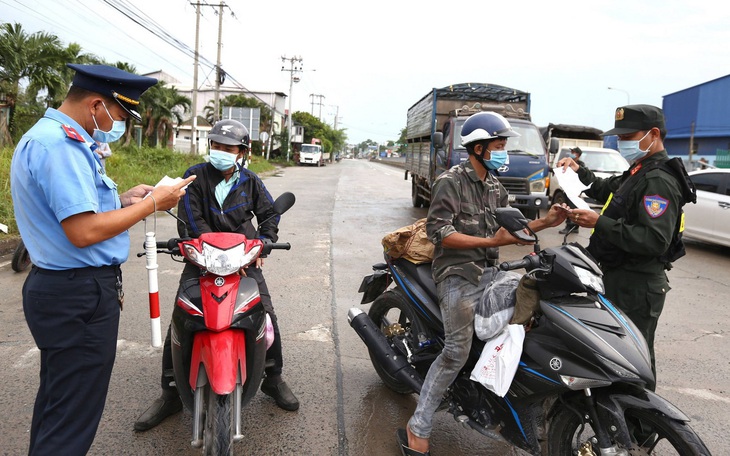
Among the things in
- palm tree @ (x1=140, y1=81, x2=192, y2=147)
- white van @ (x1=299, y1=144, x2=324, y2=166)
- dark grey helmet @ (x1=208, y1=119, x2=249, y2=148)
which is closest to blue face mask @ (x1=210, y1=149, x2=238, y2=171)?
dark grey helmet @ (x1=208, y1=119, x2=249, y2=148)

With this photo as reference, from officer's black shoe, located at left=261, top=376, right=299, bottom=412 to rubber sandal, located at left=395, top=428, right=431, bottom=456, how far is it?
754mm

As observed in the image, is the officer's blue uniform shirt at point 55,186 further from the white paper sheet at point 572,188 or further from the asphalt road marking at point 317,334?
the asphalt road marking at point 317,334

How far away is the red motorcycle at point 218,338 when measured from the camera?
2.61 metres

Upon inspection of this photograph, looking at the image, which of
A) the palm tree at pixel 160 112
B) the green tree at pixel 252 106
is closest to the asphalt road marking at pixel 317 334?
the palm tree at pixel 160 112

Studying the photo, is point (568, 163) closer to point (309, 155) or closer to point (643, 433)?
point (643, 433)

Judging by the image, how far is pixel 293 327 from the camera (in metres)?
5.13

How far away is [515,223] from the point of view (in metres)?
2.45

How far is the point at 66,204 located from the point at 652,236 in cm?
270

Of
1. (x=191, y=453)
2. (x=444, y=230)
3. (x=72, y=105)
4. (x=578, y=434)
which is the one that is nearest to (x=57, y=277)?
(x=72, y=105)

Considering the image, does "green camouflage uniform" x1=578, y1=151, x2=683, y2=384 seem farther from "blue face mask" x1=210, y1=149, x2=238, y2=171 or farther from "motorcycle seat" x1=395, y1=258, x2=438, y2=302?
"blue face mask" x1=210, y1=149, x2=238, y2=171

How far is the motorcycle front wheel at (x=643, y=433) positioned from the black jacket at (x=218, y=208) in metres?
1.94

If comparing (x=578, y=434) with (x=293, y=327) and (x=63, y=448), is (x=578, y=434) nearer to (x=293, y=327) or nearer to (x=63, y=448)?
(x=63, y=448)

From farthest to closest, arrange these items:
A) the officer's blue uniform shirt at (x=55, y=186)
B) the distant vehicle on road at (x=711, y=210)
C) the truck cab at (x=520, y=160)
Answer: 1. the truck cab at (x=520, y=160)
2. the distant vehicle on road at (x=711, y=210)
3. the officer's blue uniform shirt at (x=55, y=186)

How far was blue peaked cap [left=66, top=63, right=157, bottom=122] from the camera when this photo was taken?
2.15 m
